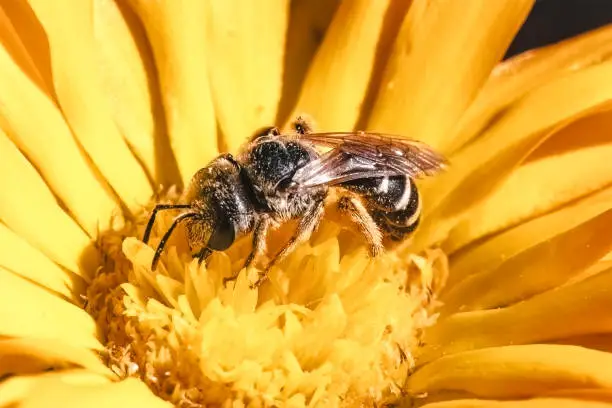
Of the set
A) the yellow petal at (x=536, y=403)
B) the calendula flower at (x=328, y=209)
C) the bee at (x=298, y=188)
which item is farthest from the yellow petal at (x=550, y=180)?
the yellow petal at (x=536, y=403)

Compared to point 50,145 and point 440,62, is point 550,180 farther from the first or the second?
point 50,145

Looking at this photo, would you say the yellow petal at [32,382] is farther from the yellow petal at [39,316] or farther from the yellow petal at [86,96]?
the yellow petal at [86,96]

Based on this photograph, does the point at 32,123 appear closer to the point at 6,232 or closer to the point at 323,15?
the point at 6,232

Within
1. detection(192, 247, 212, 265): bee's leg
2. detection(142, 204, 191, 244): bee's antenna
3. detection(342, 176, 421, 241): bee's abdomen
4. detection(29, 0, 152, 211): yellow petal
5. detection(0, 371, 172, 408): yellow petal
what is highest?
detection(29, 0, 152, 211): yellow petal

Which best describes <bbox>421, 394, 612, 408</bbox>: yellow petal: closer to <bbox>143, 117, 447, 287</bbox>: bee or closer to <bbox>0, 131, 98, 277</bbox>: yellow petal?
<bbox>143, 117, 447, 287</bbox>: bee

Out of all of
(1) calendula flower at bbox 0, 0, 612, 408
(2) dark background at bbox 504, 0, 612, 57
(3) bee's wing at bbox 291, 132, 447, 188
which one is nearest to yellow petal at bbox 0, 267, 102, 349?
(1) calendula flower at bbox 0, 0, 612, 408

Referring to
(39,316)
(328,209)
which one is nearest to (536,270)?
(328,209)
